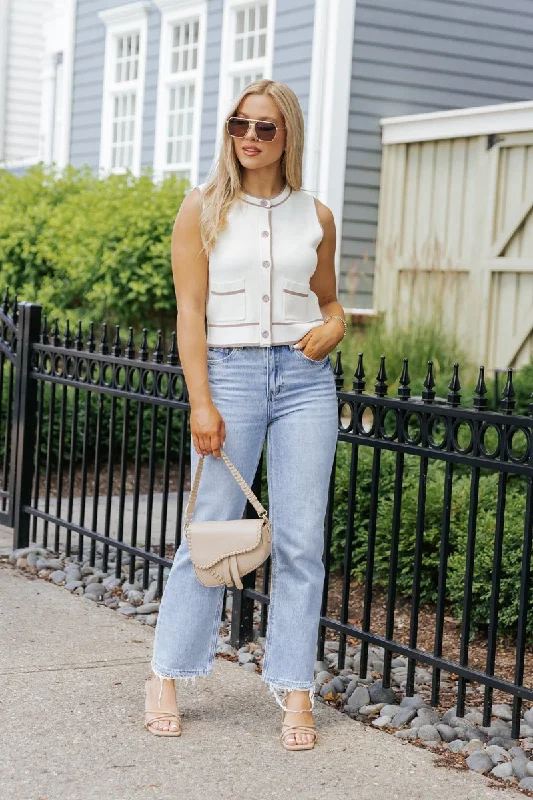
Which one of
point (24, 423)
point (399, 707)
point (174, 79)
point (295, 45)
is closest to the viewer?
point (399, 707)

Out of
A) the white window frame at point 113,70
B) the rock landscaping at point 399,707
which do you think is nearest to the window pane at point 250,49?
the white window frame at point 113,70

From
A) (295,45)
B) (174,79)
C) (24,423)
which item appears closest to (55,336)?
(24,423)

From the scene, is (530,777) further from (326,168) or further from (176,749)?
(326,168)

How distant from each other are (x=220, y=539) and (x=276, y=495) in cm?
25

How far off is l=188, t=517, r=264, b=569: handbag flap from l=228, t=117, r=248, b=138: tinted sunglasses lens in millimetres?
1108

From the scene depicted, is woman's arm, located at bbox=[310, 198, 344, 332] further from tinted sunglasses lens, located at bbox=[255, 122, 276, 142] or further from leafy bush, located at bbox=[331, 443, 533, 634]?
leafy bush, located at bbox=[331, 443, 533, 634]

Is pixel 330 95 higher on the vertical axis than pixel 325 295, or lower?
higher

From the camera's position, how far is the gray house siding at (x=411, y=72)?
11266 millimetres

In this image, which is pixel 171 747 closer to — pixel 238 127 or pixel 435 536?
pixel 238 127

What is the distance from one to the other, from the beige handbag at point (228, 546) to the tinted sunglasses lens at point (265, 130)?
1019mm

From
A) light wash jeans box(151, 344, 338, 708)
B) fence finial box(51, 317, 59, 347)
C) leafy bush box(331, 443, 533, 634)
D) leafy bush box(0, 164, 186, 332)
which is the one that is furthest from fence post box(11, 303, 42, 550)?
leafy bush box(0, 164, 186, 332)

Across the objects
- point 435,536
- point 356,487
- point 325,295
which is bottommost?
point 435,536

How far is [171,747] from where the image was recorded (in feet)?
11.6

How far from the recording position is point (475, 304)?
1073 centimetres
